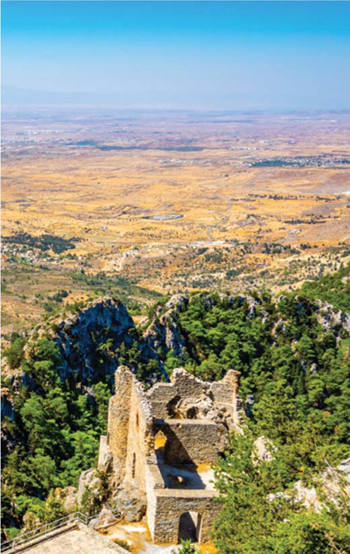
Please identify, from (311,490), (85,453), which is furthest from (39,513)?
(311,490)

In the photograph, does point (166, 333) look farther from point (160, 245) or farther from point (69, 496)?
point (160, 245)

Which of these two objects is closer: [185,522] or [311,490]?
[311,490]

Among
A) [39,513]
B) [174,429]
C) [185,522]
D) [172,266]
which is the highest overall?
[174,429]

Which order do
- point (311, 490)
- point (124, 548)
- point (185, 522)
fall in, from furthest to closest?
point (185, 522)
point (311, 490)
point (124, 548)

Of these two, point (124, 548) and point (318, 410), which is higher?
point (124, 548)

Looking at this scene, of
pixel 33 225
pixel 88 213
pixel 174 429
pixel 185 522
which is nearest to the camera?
pixel 185 522

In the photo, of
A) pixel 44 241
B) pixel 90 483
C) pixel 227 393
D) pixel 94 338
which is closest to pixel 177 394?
pixel 227 393

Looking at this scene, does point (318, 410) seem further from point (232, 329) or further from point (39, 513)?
point (39, 513)

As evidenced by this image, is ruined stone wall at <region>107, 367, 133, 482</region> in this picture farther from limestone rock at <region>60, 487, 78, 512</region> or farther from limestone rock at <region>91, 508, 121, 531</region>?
limestone rock at <region>91, 508, 121, 531</region>
